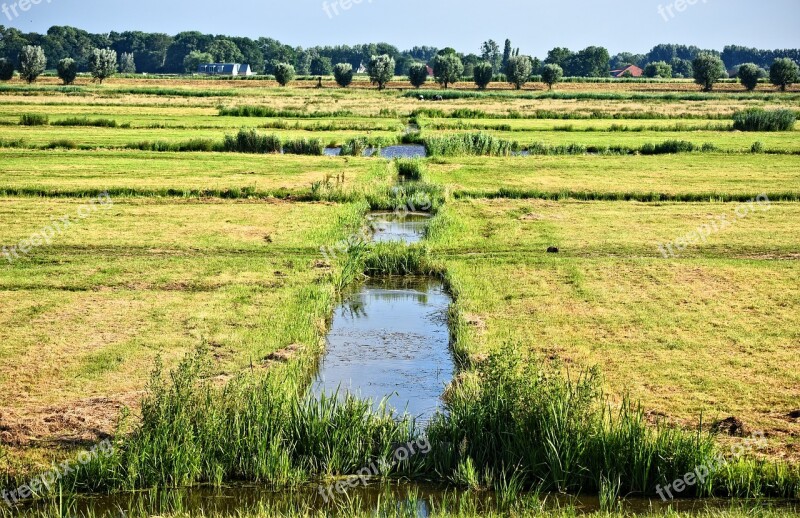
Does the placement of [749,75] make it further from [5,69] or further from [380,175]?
[5,69]

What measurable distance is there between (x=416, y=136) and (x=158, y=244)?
105 feet

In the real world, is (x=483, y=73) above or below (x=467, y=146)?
above

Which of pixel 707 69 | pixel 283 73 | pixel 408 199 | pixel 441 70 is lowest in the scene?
pixel 408 199

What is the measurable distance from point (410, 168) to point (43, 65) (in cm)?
10603

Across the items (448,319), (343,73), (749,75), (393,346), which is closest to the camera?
(393,346)

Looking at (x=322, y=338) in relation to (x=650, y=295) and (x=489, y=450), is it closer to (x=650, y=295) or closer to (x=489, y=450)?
(x=489, y=450)

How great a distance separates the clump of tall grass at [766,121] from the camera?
5994cm

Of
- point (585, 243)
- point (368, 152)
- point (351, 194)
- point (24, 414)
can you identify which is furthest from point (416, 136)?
point (24, 414)

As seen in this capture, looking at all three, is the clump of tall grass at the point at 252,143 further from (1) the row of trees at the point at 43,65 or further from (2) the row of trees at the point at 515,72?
(2) the row of trees at the point at 515,72

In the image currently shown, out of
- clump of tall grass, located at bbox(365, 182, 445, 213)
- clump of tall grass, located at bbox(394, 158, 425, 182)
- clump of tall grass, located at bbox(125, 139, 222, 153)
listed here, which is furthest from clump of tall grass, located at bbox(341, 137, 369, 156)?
clump of tall grass, located at bbox(365, 182, 445, 213)

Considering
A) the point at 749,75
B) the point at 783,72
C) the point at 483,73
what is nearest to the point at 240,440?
the point at 483,73

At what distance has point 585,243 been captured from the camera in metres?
24.6

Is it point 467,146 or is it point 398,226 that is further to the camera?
point 467,146

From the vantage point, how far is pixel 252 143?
47.3 meters
